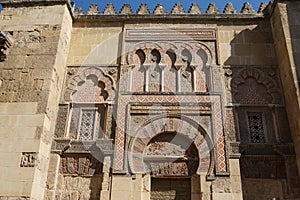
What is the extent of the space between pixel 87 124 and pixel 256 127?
2783 mm

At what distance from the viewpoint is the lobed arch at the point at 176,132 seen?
15.7 ft

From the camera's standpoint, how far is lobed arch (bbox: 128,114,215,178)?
478 centimetres

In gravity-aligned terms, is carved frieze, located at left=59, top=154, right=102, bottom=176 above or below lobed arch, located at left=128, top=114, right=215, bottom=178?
below

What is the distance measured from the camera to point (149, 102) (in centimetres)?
527

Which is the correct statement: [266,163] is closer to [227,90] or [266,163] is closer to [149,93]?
[227,90]

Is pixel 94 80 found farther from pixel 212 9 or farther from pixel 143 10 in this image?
pixel 212 9

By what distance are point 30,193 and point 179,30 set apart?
3.78m

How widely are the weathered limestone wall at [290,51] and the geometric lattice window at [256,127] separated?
1.43 ft

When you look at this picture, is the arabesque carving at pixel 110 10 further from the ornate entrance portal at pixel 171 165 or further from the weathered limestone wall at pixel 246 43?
the ornate entrance portal at pixel 171 165

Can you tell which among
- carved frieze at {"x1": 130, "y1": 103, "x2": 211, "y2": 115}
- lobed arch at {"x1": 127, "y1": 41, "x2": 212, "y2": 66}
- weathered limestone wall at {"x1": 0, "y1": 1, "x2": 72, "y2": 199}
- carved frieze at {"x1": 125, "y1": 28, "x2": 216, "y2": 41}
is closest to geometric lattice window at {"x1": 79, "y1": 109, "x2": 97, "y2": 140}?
weathered limestone wall at {"x1": 0, "y1": 1, "x2": 72, "y2": 199}

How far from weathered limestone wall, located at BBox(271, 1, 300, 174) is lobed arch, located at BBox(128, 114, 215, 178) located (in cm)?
131

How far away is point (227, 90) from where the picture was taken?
538 centimetres

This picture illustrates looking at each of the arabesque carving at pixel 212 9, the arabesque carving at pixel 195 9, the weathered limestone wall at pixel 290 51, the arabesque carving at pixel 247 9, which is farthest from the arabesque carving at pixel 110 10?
the weathered limestone wall at pixel 290 51

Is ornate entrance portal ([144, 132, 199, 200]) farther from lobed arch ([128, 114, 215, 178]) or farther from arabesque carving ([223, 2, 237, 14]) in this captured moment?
arabesque carving ([223, 2, 237, 14])
